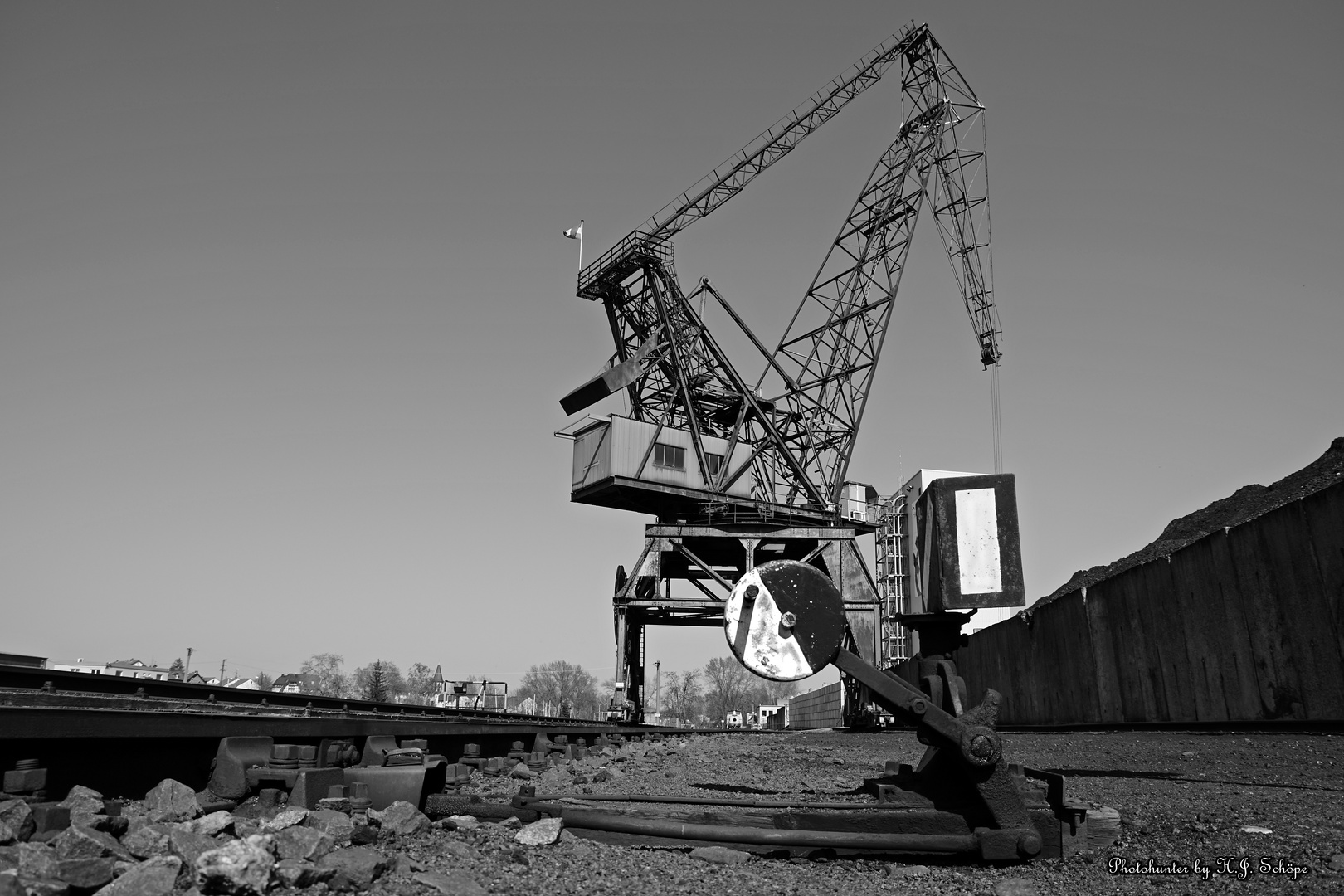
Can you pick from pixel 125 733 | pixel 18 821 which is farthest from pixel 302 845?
pixel 125 733

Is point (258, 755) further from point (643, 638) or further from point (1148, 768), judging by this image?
point (643, 638)

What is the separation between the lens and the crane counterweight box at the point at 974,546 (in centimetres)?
458

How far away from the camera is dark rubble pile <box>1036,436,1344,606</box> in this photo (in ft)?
40.6

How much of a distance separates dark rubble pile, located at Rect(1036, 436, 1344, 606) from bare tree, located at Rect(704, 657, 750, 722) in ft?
285

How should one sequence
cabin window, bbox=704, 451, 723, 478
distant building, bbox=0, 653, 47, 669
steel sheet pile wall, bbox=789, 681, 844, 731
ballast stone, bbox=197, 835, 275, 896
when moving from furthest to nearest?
1. steel sheet pile wall, bbox=789, 681, 844, 731
2. cabin window, bbox=704, 451, 723, 478
3. distant building, bbox=0, 653, 47, 669
4. ballast stone, bbox=197, 835, 275, 896

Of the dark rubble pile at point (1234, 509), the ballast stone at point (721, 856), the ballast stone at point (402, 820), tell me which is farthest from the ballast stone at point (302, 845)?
the dark rubble pile at point (1234, 509)

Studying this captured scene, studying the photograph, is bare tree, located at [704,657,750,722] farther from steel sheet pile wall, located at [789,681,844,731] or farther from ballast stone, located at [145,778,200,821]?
ballast stone, located at [145,778,200,821]

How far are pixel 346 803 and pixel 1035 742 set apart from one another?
9.01 meters

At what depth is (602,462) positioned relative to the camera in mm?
25578

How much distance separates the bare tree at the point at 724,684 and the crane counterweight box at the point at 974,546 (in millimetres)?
100557

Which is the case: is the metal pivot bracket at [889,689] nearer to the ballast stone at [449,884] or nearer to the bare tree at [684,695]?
the ballast stone at [449,884]

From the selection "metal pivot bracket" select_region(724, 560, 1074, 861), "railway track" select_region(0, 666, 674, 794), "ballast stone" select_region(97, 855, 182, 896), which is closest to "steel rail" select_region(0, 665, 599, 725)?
"railway track" select_region(0, 666, 674, 794)

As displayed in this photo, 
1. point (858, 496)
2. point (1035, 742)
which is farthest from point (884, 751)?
point (858, 496)

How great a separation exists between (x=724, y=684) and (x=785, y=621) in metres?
106
